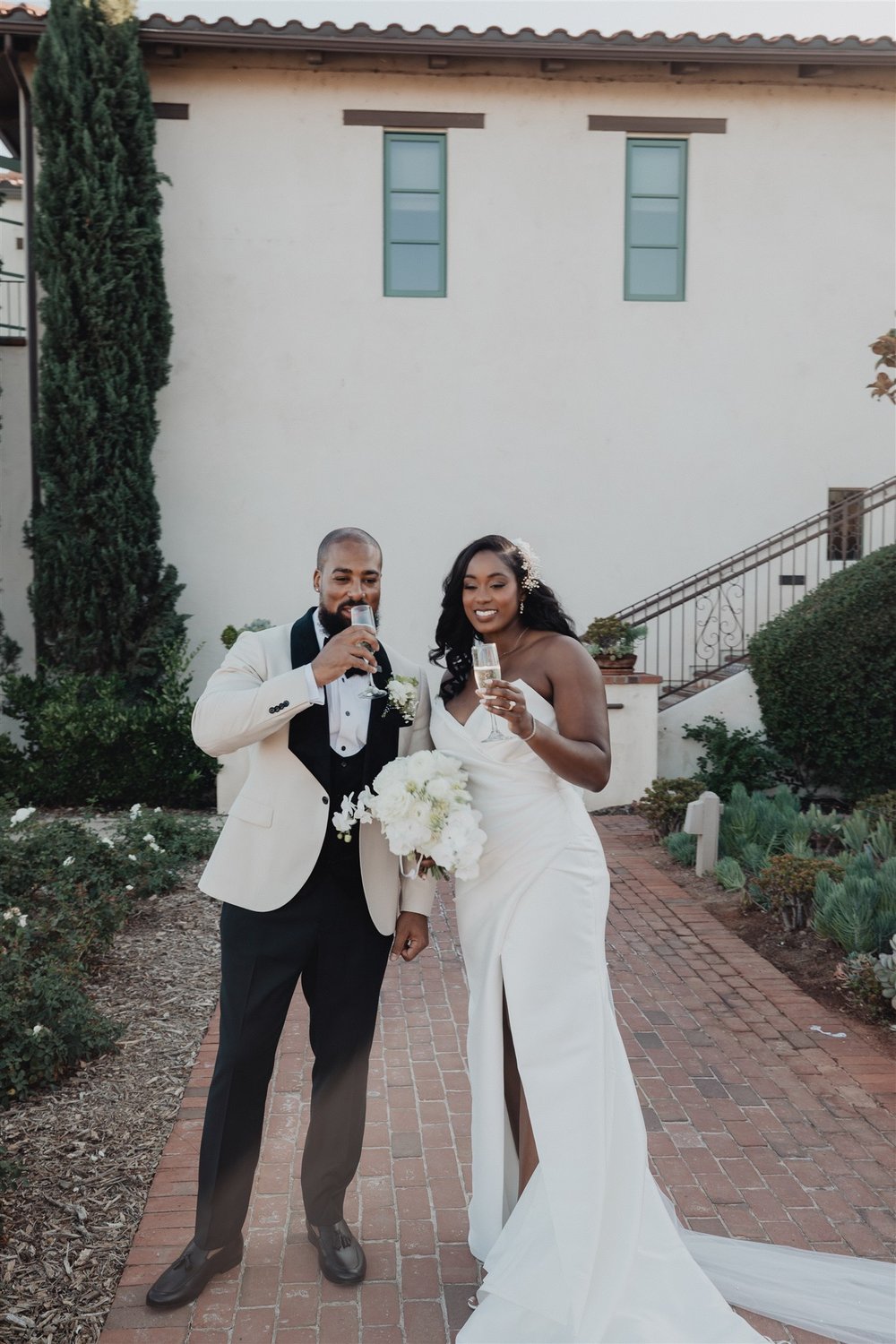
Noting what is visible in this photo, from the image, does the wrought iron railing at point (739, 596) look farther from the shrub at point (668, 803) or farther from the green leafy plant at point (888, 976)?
the green leafy plant at point (888, 976)

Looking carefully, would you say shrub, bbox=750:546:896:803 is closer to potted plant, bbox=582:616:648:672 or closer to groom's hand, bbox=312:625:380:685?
potted plant, bbox=582:616:648:672

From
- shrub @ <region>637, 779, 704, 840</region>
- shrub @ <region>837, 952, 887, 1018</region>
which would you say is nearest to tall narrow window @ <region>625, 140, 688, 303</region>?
shrub @ <region>637, 779, 704, 840</region>

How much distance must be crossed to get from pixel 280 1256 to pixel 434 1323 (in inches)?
22.4

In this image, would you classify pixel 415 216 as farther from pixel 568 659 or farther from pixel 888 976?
pixel 568 659

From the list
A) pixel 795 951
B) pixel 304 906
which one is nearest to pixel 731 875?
pixel 795 951

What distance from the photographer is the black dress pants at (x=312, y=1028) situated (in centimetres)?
298

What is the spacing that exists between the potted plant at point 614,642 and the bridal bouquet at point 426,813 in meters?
6.85

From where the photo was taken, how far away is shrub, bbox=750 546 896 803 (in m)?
8.52

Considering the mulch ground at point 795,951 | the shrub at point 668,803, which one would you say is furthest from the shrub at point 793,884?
the shrub at point 668,803

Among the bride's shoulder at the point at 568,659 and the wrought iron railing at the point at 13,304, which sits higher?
the wrought iron railing at the point at 13,304

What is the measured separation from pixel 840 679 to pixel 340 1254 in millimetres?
6786

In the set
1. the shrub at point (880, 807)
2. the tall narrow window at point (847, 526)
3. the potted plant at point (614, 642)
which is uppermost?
the tall narrow window at point (847, 526)

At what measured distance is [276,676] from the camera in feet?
9.55

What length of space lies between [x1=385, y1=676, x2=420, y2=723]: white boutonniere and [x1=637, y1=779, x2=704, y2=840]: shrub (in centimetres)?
565
